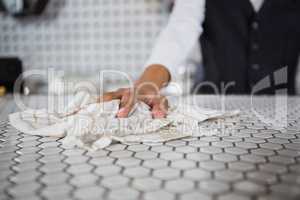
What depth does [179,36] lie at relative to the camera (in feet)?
3.32

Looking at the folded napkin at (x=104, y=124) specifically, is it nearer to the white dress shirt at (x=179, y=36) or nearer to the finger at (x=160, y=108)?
the finger at (x=160, y=108)

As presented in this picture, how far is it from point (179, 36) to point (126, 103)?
436 millimetres

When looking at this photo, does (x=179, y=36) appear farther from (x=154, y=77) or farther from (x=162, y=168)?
(x=162, y=168)

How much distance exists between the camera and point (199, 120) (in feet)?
1.99

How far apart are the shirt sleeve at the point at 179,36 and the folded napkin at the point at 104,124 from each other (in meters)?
0.28

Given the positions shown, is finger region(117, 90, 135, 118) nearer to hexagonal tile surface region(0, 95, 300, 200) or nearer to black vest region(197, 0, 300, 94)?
hexagonal tile surface region(0, 95, 300, 200)

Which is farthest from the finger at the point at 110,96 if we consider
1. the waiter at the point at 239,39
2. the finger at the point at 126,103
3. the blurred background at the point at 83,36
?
the blurred background at the point at 83,36

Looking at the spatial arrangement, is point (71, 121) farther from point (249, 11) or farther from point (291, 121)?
point (249, 11)

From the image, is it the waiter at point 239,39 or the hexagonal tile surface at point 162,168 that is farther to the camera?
the waiter at point 239,39

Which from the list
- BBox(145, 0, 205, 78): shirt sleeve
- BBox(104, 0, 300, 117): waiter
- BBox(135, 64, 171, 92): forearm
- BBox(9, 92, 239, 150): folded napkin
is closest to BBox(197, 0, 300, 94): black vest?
BBox(104, 0, 300, 117): waiter

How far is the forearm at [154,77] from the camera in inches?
31.2

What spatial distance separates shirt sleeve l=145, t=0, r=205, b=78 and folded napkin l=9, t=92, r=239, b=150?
28cm

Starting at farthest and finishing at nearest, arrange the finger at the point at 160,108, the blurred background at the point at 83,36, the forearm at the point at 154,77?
the blurred background at the point at 83,36
the forearm at the point at 154,77
the finger at the point at 160,108

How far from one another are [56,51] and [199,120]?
1.29 meters
